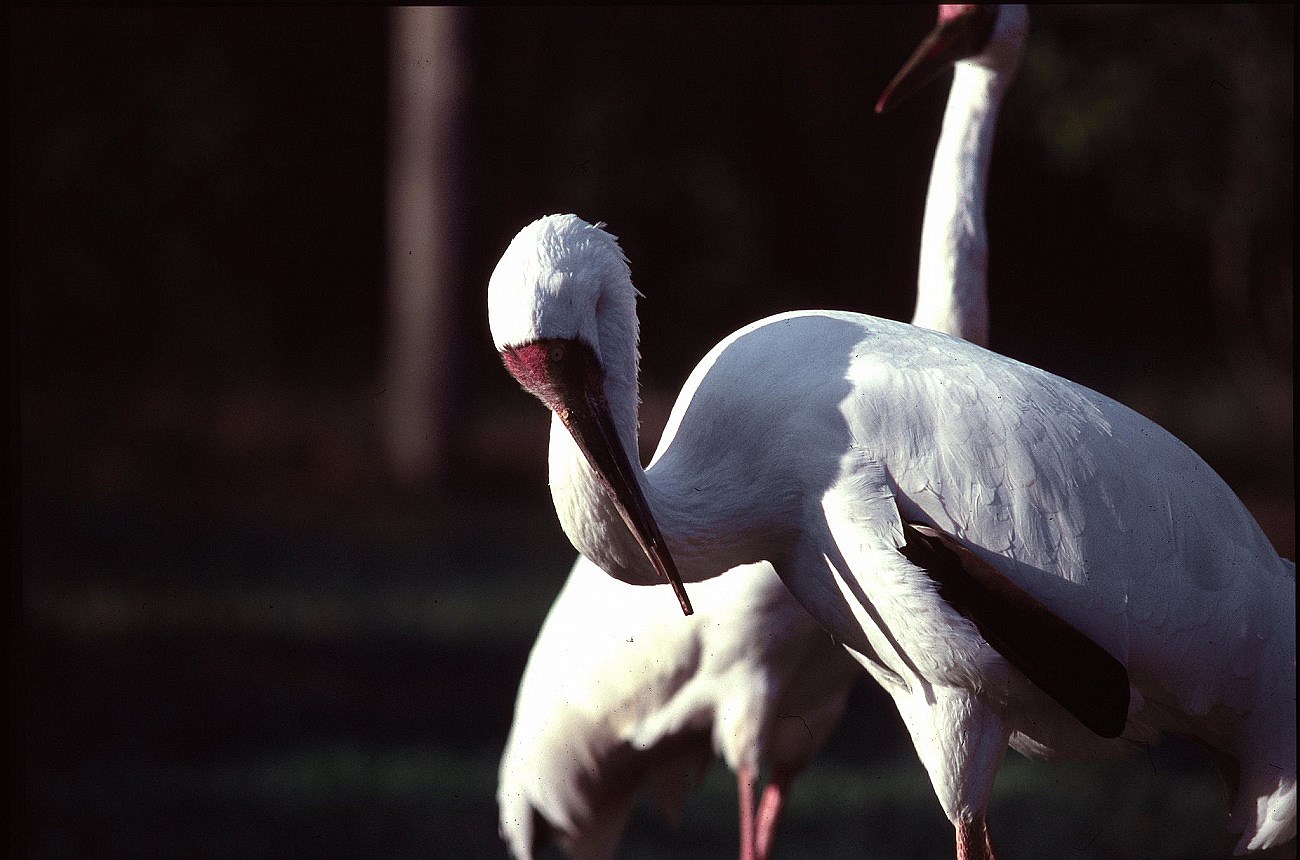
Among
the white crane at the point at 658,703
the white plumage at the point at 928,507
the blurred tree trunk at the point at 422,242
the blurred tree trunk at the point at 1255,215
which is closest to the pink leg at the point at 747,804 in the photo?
the white crane at the point at 658,703

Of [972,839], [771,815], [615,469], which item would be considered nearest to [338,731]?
[771,815]

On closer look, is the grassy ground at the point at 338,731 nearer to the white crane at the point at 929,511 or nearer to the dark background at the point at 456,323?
the dark background at the point at 456,323

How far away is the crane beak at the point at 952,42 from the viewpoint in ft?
13.7

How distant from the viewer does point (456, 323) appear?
11.2 metres

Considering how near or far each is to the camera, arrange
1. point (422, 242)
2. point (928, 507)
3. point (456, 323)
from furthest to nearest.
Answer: point (456, 323) → point (422, 242) → point (928, 507)

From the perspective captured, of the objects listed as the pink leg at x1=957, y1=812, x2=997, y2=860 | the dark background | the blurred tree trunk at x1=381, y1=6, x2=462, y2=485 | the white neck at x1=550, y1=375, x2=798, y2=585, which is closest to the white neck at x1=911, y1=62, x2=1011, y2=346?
the white neck at x1=550, y1=375, x2=798, y2=585

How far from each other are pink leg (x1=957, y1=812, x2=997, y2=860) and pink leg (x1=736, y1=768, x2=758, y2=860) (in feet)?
3.47

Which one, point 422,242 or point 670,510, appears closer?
point 670,510

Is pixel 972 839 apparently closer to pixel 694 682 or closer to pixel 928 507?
pixel 928 507

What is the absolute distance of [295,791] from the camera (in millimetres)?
5668

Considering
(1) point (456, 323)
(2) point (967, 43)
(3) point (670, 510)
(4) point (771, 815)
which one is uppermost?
(2) point (967, 43)

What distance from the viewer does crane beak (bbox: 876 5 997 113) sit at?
4.16 meters

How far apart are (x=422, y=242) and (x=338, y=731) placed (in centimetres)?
505

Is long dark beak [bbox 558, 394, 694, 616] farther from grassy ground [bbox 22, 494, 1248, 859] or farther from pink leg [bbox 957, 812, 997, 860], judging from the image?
grassy ground [bbox 22, 494, 1248, 859]
